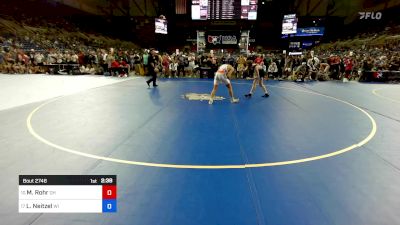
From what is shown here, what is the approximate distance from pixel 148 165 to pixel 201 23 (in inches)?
1385

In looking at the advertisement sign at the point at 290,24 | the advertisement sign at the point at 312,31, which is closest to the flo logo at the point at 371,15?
the advertisement sign at the point at 312,31

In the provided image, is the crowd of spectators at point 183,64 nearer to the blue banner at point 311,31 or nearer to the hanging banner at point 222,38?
the blue banner at point 311,31

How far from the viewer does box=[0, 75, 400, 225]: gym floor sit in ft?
10.3

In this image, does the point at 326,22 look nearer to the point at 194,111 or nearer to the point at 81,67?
the point at 81,67

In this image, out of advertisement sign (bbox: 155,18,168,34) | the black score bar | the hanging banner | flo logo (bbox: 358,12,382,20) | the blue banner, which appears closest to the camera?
the black score bar

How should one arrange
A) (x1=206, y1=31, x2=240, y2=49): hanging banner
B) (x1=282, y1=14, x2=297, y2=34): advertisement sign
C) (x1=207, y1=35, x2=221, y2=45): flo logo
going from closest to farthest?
1. (x1=282, y1=14, x2=297, y2=34): advertisement sign
2. (x1=206, y1=31, x2=240, y2=49): hanging banner
3. (x1=207, y1=35, x2=221, y2=45): flo logo

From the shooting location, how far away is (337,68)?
1789cm

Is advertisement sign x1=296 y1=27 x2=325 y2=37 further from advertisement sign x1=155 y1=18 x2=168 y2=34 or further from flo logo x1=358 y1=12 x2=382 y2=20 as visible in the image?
advertisement sign x1=155 y1=18 x2=168 y2=34

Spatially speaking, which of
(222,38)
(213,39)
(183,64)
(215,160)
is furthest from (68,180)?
(222,38)
